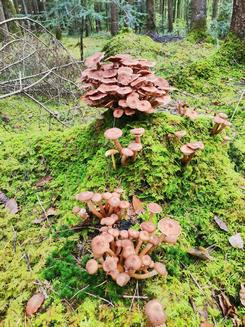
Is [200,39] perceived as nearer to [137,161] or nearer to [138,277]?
[137,161]

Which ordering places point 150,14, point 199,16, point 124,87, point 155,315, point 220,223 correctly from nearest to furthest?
point 155,315, point 220,223, point 124,87, point 199,16, point 150,14

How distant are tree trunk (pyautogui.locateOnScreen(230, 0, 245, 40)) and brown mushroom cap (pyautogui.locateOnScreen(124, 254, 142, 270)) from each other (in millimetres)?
5558

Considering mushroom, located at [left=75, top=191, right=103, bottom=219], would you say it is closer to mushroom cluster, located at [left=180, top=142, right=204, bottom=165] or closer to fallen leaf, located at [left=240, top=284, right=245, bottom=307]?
mushroom cluster, located at [left=180, top=142, right=204, bottom=165]

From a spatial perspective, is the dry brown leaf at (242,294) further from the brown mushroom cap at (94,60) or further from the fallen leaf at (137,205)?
the brown mushroom cap at (94,60)

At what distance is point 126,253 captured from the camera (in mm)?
1772

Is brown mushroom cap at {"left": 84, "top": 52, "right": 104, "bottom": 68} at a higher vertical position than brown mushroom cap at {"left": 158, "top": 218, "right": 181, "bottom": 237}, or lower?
higher

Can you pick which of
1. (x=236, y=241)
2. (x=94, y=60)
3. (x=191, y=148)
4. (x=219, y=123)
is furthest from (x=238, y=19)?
(x=236, y=241)

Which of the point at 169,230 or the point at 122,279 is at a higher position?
the point at 169,230

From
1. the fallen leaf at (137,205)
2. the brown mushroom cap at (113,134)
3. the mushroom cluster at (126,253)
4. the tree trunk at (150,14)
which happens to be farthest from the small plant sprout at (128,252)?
the tree trunk at (150,14)

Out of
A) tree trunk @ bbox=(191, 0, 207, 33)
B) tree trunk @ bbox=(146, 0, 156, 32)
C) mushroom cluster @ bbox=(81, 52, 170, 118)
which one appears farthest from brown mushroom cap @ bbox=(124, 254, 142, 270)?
tree trunk @ bbox=(146, 0, 156, 32)

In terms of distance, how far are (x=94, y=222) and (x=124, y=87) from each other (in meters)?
1.21

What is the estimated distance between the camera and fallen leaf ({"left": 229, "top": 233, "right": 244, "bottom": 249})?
231cm

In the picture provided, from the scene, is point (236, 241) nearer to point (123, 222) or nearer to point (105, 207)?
point (123, 222)

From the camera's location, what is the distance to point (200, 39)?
10398mm
